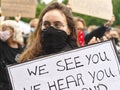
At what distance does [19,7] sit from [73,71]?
346cm

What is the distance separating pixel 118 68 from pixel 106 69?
0.25 ft

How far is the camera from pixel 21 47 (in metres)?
6.34

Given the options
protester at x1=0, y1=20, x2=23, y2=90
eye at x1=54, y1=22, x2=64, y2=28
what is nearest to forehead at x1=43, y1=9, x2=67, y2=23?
eye at x1=54, y1=22, x2=64, y2=28

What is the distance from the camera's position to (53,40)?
137 inches

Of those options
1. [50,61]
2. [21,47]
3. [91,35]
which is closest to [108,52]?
[50,61]

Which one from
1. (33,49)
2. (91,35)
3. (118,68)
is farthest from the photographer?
(91,35)

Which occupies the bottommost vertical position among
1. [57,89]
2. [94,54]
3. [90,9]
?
[57,89]

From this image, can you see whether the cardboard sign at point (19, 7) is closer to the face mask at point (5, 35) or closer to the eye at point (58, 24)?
the face mask at point (5, 35)

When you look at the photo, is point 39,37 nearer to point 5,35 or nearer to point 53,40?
point 53,40

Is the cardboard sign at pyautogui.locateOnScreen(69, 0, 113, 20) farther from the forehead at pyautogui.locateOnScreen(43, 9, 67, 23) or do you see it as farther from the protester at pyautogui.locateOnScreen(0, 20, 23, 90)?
the forehead at pyautogui.locateOnScreen(43, 9, 67, 23)

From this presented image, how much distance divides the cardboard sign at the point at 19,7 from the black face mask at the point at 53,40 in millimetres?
2908

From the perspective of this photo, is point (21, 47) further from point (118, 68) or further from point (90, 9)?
point (118, 68)

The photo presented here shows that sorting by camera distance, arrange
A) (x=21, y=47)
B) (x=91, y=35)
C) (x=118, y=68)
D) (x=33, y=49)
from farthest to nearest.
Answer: (x=21, y=47) → (x=91, y=35) → (x=33, y=49) → (x=118, y=68)

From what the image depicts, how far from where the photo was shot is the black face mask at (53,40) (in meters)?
3.43
